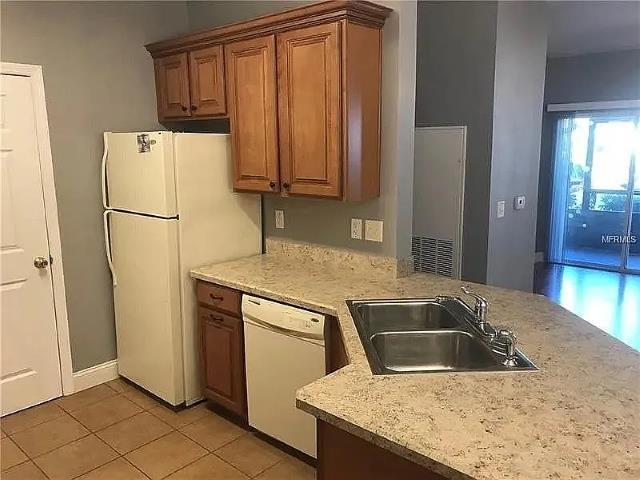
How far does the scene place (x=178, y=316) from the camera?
311cm

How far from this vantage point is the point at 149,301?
3.21 m

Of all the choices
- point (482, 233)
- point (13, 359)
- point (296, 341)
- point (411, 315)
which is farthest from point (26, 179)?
point (482, 233)

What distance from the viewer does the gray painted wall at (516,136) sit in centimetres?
368

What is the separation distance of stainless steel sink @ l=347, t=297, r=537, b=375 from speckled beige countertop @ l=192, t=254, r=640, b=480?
0.07m

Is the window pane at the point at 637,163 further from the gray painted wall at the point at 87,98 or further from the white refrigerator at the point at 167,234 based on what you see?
the gray painted wall at the point at 87,98

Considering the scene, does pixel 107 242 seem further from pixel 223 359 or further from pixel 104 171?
pixel 223 359

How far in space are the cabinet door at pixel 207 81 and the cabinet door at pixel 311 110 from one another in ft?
1.76

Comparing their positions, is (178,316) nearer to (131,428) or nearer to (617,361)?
(131,428)

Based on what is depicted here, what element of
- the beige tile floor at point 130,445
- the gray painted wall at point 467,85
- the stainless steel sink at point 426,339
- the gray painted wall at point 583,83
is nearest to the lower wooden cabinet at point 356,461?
the stainless steel sink at point 426,339

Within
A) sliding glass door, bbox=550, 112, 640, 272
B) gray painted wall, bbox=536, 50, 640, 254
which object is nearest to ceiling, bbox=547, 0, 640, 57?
gray painted wall, bbox=536, 50, 640, 254

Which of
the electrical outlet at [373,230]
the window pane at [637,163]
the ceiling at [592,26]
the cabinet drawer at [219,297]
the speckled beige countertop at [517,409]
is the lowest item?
the cabinet drawer at [219,297]

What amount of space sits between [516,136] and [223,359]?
8.77 ft

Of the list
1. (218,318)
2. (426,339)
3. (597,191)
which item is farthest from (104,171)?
(597,191)

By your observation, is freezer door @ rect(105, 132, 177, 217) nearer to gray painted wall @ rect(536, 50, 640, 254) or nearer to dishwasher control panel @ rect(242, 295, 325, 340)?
dishwasher control panel @ rect(242, 295, 325, 340)
